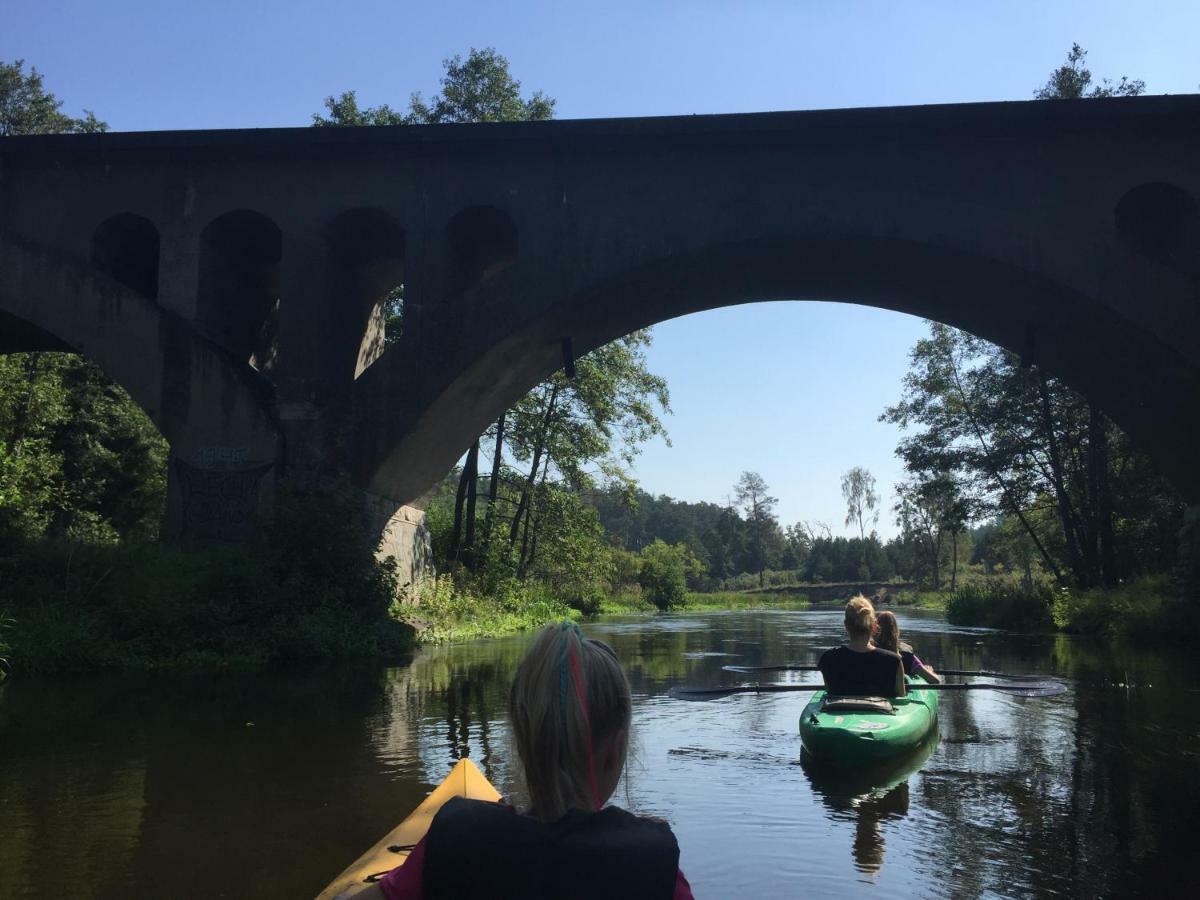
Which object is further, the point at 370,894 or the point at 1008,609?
the point at 1008,609

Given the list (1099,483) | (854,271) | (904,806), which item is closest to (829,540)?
(1099,483)

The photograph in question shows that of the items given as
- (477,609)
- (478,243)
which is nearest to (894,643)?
(478,243)

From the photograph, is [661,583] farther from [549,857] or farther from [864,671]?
[549,857]

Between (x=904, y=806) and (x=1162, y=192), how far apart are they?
41.7 feet

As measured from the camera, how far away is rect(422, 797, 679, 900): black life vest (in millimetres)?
2125

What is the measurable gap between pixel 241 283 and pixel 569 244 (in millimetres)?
6486

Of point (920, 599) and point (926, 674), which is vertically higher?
point (926, 674)

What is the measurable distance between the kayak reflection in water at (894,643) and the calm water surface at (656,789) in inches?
23.9

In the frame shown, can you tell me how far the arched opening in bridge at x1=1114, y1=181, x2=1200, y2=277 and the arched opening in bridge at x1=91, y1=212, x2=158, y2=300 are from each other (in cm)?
1590

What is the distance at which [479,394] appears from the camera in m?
17.3

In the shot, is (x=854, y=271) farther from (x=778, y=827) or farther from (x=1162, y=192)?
(x=778, y=827)

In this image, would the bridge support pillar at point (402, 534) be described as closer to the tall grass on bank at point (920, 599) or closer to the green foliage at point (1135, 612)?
the green foliage at point (1135, 612)

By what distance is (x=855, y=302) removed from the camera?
17.9 metres

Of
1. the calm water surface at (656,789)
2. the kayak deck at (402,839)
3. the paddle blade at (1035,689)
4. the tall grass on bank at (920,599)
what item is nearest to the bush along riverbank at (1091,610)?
the calm water surface at (656,789)
